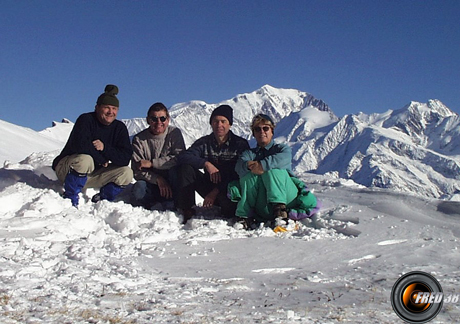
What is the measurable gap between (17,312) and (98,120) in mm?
3622

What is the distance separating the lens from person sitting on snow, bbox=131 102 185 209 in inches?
222

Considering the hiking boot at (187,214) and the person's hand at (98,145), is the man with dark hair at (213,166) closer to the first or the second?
the hiking boot at (187,214)

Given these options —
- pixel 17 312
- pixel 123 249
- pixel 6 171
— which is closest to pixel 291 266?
pixel 123 249

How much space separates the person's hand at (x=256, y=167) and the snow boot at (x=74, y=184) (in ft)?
6.84

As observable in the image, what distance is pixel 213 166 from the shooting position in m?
5.40

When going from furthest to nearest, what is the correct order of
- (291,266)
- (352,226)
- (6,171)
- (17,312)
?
(6,171), (352,226), (291,266), (17,312)

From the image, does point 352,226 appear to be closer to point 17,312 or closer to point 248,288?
point 248,288

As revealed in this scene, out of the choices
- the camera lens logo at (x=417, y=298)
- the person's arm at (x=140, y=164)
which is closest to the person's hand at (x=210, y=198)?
the person's arm at (x=140, y=164)

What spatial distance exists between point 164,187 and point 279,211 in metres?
1.57

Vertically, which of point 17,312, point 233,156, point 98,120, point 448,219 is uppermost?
point 98,120

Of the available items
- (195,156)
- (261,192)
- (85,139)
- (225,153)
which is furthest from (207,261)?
(85,139)

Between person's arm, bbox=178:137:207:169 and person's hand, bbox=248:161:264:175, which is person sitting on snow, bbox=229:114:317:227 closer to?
person's hand, bbox=248:161:264:175

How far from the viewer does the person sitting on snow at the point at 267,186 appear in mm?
4953

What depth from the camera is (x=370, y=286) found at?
3043 mm
